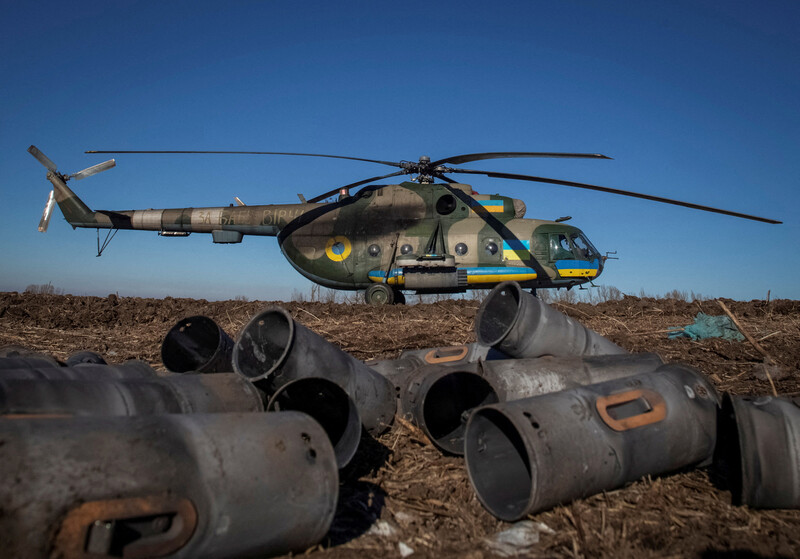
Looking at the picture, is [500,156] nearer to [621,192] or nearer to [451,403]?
[621,192]

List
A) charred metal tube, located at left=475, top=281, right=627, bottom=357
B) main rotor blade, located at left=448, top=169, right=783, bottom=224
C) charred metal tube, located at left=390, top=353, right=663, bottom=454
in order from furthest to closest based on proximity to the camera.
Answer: main rotor blade, located at left=448, top=169, right=783, bottom=224 → charred metal tube, located at left=475, top=281, right=627, bottom=357 → charred metal tube, located at left=390, top=353, right=663, bottom=454

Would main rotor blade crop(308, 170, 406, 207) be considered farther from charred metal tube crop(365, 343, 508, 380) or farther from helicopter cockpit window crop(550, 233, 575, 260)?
charred metal tube crop(365, 343, 508, 380)

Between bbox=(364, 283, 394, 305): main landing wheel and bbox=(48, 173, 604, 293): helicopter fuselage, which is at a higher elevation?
bbox=(48, 173, 604, 293): helicopter fuselage

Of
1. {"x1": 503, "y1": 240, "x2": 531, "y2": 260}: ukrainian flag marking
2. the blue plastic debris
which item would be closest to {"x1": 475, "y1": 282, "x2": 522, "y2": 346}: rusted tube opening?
the blue plastic debris

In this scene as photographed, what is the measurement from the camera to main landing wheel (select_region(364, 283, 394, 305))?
1333cm

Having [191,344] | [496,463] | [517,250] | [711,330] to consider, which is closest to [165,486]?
[496,463]

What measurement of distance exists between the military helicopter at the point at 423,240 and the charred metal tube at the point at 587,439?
31.8 feet

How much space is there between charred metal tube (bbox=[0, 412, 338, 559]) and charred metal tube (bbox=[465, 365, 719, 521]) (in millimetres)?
1049

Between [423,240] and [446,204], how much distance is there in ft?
3.63

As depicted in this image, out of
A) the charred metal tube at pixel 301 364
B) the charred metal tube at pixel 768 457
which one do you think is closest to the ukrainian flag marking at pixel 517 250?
the charred metal tube at pixel 301 364

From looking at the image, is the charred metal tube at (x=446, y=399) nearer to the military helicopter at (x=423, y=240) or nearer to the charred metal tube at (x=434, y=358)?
the charred metal tube at (x=434, y=358)

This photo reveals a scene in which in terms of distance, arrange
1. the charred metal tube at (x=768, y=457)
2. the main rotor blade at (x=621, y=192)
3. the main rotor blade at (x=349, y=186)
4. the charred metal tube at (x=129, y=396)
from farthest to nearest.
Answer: the main rotor blade at (x=349, y=186), the main rotor blade at (x=621, y=192), the charred metal tube at (x=768, y=457), the charred metal tube at (x=129, y=396)

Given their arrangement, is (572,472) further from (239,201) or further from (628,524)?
(239,201)

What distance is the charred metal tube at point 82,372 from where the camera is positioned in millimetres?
2879
